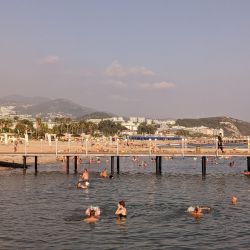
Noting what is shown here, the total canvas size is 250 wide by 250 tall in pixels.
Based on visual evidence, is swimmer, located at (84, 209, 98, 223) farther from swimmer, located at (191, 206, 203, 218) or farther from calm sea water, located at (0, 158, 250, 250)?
swimmer, located at (191, 206, 203, 218)

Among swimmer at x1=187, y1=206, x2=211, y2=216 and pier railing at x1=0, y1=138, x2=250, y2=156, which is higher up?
pier railing at x1=0, y1=138, x2=250, y2=156

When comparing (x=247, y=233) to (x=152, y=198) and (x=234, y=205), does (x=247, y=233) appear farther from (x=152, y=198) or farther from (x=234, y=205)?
(x=152, y=198)

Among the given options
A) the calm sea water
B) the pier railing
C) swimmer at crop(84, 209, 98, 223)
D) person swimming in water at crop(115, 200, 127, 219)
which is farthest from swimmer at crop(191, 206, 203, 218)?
the pier railing

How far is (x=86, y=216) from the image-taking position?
3300 cm

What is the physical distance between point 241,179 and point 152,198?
2158cm

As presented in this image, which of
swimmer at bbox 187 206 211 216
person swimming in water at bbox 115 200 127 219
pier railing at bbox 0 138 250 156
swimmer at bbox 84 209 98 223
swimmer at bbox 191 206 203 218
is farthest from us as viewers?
pier railing at bbox 0 138 250 156

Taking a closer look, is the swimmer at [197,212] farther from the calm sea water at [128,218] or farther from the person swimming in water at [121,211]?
the person swimming in water at [121,211]

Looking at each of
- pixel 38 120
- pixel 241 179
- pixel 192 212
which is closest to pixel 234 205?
pixel 192 212

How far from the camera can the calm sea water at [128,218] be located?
2584 centimetres

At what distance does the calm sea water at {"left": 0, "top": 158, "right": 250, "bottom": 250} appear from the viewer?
25.8 m

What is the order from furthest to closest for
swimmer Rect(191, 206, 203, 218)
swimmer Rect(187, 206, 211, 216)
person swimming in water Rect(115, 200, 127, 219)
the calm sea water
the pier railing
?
the pier railing < swimmer Rect(187, 206, 211, 216) < swimmer Rect(191, 206, 203, 218) < person swimming in water Rect(115, 200, 127, 219) < the calm sea water

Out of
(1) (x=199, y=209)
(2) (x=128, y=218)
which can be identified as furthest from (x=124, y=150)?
(2) (x=128, y=218)

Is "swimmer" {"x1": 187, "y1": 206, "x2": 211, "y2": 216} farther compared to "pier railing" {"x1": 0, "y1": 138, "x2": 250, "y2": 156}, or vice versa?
"pier railing" {"x1": 0, "y1": 138, "x2": 250, "y2": 156}

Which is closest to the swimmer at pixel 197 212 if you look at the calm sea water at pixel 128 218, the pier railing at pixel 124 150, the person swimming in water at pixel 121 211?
A: the calm sea water at pixel 128 218
